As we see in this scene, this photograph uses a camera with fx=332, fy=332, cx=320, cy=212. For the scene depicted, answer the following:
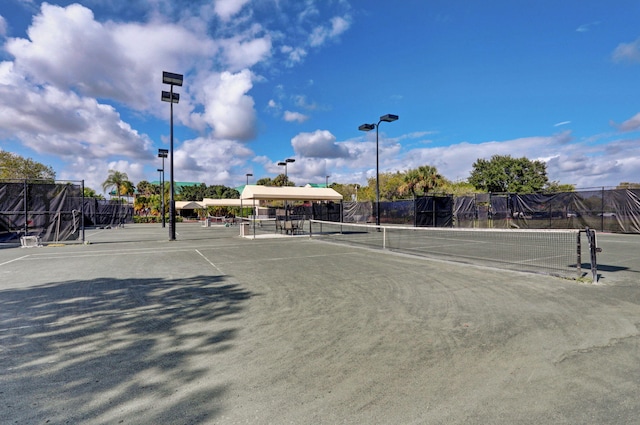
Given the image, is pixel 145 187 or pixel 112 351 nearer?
pixel 112 351

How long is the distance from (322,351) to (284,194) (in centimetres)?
1770

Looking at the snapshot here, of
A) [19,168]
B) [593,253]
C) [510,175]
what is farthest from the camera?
[510,175]

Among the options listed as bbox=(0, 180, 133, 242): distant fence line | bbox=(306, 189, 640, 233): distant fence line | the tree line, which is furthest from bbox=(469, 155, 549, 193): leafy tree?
bbox=(0, 180, 133, 242): distant fence line

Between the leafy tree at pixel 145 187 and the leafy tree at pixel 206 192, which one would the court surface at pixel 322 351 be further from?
the leafy tree at pixel 145 187

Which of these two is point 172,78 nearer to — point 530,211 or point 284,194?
point 284,194

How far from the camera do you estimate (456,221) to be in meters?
27.4

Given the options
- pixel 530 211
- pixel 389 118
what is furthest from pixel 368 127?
pixel 530 211

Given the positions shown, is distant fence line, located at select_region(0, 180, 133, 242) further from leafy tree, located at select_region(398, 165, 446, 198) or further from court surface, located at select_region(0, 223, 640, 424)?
leafy tree, located at select_region(398, 165, 446, 198)

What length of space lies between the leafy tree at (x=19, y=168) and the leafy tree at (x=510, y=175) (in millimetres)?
60208

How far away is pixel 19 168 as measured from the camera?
38.6m

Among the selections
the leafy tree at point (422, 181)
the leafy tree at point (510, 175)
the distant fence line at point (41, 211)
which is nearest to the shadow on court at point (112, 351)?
the distant fence line at point (41, 211)

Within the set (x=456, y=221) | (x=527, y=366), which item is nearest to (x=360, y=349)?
(x=527, y=366)

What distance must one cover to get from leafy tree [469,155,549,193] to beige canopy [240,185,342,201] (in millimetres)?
40936

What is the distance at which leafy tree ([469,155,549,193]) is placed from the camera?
5156 cm
